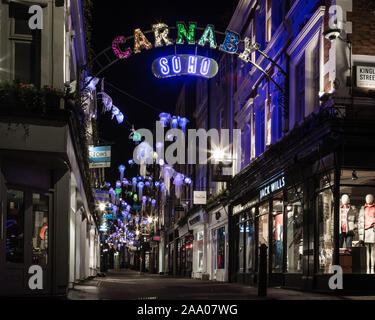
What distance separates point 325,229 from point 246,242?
10.00m

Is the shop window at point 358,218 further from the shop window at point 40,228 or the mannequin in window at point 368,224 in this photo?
the shop window at point 40,228

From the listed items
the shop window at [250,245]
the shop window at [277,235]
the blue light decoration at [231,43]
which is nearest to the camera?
the blue light decoration at [231,43]

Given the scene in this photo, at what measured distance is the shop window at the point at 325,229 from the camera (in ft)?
57.6

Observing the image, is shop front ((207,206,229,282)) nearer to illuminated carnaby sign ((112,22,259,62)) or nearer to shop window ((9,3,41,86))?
illuminated carnaby sign ((112,22,259,62))

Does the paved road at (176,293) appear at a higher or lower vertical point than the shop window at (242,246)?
lower

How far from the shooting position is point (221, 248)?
33.7 meters

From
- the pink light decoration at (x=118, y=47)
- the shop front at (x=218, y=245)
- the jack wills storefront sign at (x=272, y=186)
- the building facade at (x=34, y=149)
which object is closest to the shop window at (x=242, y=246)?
the shop front at (x=218, y=245)

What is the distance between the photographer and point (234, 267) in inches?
1180

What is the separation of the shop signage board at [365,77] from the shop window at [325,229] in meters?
3.02

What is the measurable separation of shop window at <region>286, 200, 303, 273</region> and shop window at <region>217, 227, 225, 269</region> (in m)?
11.8

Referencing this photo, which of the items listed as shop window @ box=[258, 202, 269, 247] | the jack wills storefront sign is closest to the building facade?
the jack wills storefront sign

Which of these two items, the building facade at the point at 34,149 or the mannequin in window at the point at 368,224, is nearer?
the building facade at the point at 34,149

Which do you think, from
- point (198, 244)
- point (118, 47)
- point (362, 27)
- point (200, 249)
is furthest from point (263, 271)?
point (198, 244)

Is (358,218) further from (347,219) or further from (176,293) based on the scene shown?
(176,293)
